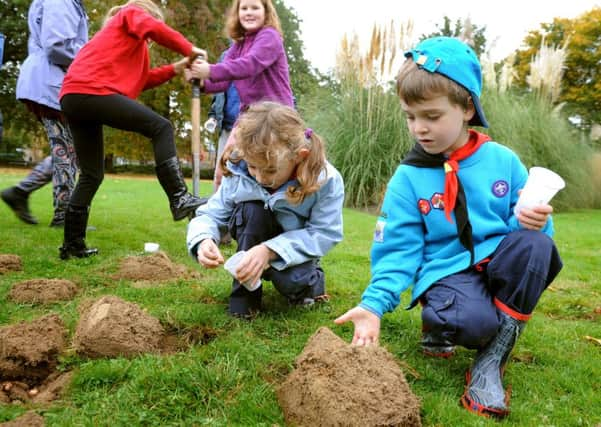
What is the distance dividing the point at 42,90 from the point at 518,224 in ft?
13.7

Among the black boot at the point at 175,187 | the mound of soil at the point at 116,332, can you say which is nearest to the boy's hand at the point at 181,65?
the black boot at the point at 175,187

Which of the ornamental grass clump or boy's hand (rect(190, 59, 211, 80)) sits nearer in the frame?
boy's hand (rect(190, 59, 211, 80))

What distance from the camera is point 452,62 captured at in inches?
84.2

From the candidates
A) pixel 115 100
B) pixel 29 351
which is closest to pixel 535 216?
pixel 29 351

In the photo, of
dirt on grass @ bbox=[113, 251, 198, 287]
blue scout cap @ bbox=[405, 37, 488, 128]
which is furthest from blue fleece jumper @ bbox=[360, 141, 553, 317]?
dirt on grass @ bbox=[113, 251, 198, 287]

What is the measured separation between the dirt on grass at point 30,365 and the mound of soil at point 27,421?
0.64 feet

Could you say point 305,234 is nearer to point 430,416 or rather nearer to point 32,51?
point 430,416

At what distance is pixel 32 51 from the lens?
4.96m

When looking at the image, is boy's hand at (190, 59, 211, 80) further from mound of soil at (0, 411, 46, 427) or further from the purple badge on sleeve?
mound of soil at (0, 411, 46, 427)

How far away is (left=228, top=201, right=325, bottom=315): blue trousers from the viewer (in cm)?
277

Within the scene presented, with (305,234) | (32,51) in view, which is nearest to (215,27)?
(32,51)

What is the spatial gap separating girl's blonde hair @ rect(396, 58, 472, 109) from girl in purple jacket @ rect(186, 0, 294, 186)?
2.10 m

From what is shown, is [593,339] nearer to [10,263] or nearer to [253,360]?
[253,360]

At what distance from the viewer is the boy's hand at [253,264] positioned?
2.45 metres
